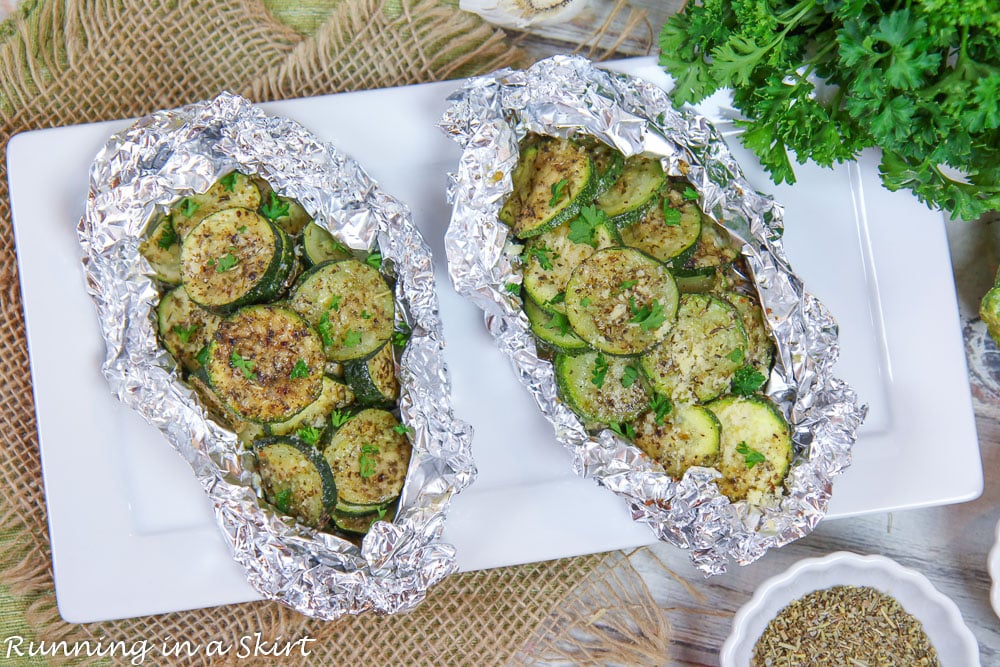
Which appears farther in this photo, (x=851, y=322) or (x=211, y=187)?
(x=851, y=322)

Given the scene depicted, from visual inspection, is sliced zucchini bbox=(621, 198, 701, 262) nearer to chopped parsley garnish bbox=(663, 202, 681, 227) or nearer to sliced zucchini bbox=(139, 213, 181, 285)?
chopped parsley garnish bbox=(663, 202, 681, 227)

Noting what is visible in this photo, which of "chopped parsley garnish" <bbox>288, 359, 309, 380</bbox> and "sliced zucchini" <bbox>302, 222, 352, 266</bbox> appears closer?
"chopped parsley garnish" <bbox>288, 359, 309, 380</bbox>

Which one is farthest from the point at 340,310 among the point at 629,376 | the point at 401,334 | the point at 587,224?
the point at 629,376

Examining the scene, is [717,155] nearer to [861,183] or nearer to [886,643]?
[861,183]

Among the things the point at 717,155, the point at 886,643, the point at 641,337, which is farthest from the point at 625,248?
the point at 886,643

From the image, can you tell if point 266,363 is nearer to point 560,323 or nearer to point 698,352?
point 560,323

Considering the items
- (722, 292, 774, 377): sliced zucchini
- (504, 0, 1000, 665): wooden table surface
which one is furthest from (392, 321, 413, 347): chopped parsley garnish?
(504, 0, 1000, 665): wooden table surface

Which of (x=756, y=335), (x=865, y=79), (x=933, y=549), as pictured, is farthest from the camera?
(x=933, y=549)
